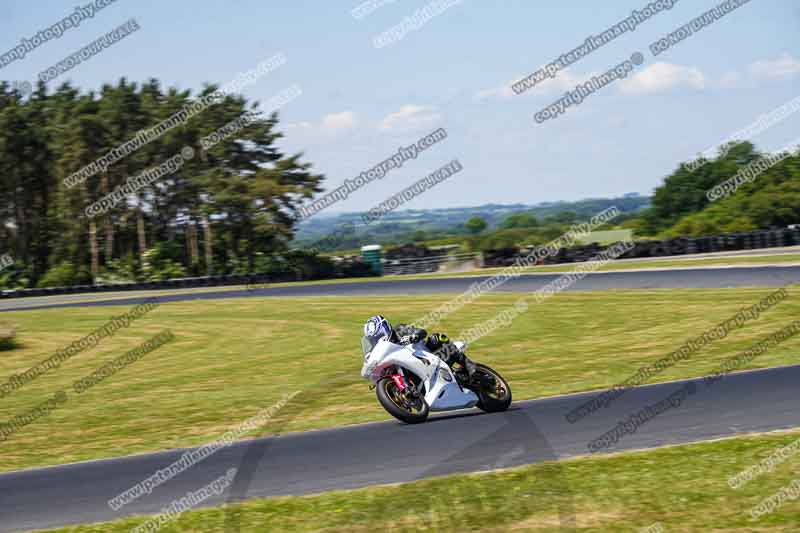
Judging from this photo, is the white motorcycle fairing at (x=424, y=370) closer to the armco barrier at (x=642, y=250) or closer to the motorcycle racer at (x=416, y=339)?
the motorcycle racer at (x=416, y=339)

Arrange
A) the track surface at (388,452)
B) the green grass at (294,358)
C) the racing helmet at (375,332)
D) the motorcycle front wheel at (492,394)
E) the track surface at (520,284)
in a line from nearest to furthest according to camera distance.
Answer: the track surface at (388,452) < the racing helmet at (375,332) < the motorcycle front wheel at (492,394) < the green grass at (294,358) < the track surface at (520,284)

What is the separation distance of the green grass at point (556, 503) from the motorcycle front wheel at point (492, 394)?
2813 millimetres

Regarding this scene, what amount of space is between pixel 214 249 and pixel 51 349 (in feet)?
115

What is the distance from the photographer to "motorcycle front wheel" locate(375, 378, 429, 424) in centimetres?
1035

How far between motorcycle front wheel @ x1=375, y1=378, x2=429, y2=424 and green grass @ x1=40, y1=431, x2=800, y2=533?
2.52 m

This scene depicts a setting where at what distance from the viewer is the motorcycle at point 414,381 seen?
1041cm

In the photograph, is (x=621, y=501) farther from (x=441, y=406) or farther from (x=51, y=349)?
(x=51, y=349)

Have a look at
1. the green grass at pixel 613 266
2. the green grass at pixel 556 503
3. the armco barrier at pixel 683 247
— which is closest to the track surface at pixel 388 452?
the green grass at pixel 556 503

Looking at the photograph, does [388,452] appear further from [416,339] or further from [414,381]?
[416,339]

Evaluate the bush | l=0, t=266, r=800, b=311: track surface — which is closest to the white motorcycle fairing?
l=0, t=266, r=800, b=311: track surface

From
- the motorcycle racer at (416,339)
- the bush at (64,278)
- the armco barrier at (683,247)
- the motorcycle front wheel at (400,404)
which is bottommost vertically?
the armco barrier at (683,247)

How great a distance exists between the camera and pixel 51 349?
77.4ft

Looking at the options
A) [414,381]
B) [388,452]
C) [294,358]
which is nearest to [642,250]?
[294,358]

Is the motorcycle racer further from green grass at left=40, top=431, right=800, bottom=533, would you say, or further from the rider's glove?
green grass at left=40, top=431, right=800, bottom=533
